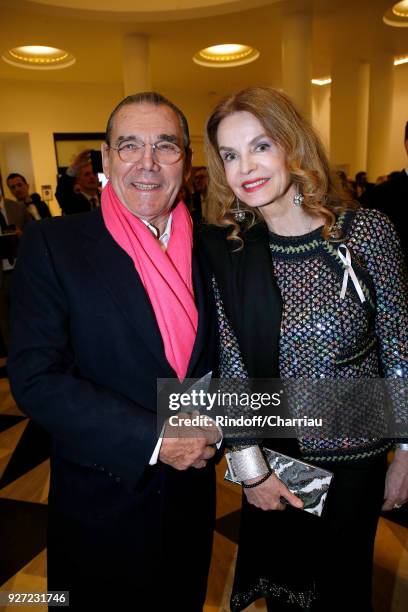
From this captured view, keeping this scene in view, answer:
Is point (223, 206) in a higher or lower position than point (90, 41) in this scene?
lower

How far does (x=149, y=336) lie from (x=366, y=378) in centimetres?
71

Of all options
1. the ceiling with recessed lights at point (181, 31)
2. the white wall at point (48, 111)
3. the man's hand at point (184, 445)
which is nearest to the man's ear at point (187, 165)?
the man's hand at point (184, 445)

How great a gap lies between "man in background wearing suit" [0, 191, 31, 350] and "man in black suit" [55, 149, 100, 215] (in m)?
0.68

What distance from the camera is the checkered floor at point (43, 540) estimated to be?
78.8 inches

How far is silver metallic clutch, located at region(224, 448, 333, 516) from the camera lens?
129 centimetres

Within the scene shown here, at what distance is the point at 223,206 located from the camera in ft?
5.33

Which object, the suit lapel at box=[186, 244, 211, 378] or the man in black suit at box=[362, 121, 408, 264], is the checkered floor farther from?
the man in black suit at box=[362, 121, 408, 264]

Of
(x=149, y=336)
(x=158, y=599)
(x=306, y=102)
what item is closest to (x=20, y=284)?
(x=149, y=336)

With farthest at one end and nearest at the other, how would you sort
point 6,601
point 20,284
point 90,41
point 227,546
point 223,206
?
point 90,41 < point 227,546 < point 6,601 < point 223,206 < point 20,284

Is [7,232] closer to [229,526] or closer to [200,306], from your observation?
[229,526]

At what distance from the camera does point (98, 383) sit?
4.09 feet

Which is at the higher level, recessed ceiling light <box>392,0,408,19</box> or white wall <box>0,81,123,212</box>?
recessed ceiling light <box>392,0,408,19</box>

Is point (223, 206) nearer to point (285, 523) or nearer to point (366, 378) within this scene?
point (366, 378)

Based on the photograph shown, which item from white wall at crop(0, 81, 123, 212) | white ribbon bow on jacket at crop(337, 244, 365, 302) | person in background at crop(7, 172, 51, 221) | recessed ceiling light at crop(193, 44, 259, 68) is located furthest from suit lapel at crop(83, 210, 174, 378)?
white wall at crop(0, 81, 123, 212)
